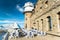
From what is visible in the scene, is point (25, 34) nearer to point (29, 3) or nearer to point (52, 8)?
point (52, 8)

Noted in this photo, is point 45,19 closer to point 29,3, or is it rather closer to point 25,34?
point 25,34

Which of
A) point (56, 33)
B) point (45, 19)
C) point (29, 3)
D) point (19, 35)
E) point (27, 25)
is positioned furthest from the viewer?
point (29, 3)

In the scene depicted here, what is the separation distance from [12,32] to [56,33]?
390 cm

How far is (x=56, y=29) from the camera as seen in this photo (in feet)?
33.6

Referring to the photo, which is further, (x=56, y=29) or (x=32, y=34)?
(x=32, y=34)

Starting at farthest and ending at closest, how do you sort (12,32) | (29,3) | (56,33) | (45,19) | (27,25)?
(29,3) < (27,25) < (45,19) < (12,32) < (56,33)

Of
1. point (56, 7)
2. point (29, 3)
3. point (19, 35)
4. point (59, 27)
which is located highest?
point (29, 3)

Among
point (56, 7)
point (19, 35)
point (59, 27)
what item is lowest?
point (19, 35)

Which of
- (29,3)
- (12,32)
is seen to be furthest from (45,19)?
(29,3)

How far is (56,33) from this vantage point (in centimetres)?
1001

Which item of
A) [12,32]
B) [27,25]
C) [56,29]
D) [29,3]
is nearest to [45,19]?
[56,29]

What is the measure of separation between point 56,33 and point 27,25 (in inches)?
550

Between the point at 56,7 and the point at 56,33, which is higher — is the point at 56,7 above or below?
above

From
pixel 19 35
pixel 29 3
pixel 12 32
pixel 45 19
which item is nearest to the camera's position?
pixel 12 32
